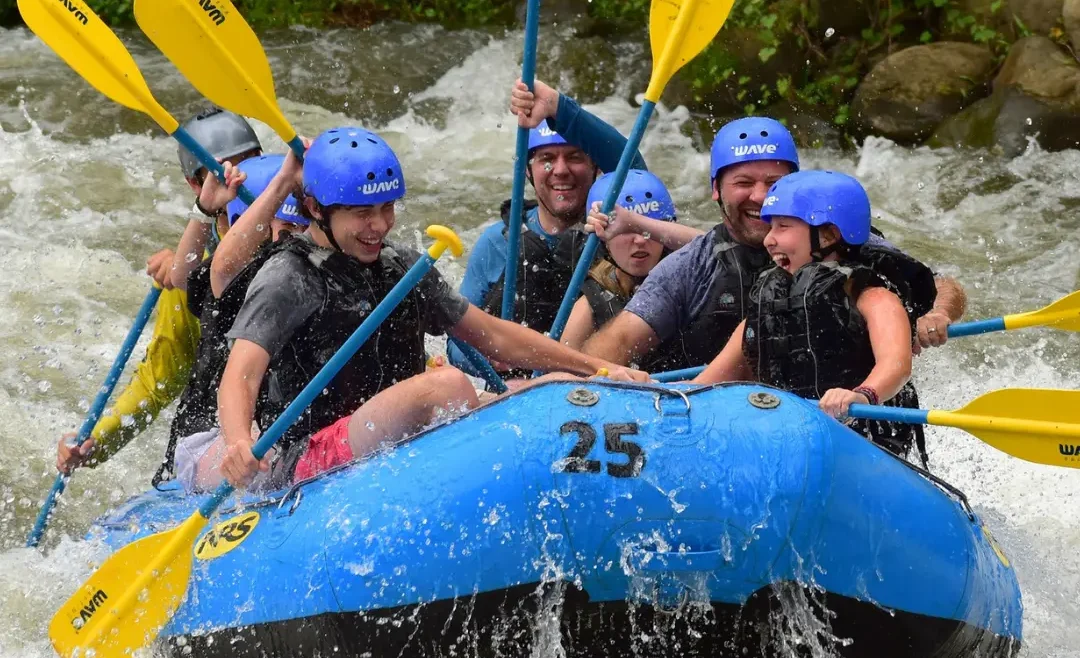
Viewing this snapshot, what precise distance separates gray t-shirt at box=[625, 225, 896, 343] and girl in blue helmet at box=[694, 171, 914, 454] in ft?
1.74

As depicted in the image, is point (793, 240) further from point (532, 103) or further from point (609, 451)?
point (532, 103)

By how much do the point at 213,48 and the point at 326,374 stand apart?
1382mm

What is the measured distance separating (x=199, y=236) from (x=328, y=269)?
3.08 ft

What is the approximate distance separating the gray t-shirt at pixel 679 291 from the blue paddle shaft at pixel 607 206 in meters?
0.26

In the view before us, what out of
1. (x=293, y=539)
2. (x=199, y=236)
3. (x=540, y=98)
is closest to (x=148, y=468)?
(x=199, y=236)

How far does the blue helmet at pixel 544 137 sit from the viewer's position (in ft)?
17.8

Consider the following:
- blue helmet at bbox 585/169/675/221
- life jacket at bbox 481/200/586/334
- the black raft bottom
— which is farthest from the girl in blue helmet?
life jacket at bbox 481/200/586/334

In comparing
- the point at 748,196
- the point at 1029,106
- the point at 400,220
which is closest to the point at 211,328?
the point at 748,196

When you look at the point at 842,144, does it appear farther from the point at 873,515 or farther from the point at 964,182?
the point at 873,515

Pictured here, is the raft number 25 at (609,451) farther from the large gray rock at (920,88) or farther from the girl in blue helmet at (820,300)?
the large gray rock at (920,88)

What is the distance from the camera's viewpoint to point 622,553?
3.21m

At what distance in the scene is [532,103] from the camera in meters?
5.02

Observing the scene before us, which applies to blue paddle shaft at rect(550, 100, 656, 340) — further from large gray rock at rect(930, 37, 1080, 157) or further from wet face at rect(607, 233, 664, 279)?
large gray rock at rect(930, 37, 1080, 157)

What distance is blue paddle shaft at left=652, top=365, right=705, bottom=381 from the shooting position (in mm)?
4383
